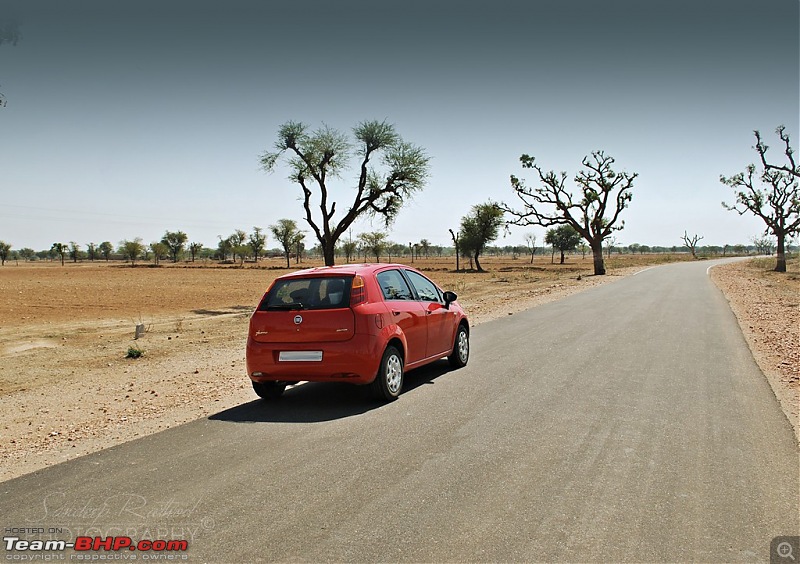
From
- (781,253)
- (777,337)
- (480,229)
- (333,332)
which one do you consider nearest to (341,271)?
(333,332)

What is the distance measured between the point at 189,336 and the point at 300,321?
28.8 ft

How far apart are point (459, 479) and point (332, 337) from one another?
9.01 feet

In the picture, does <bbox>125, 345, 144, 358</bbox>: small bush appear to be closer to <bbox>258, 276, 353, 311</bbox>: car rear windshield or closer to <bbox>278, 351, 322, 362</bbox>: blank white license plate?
<bbox>258, 276, 353, 311</bbox>: car rear windshield

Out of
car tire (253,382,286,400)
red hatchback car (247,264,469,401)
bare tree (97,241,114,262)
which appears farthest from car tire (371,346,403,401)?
bare tree (97,241,114,262)

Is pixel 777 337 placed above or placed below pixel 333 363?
below

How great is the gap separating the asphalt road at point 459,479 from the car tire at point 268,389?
0.15m

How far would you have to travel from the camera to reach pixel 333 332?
265 inches

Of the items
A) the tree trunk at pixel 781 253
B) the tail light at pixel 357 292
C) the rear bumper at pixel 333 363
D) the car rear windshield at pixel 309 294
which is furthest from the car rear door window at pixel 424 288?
the tree trunk at pixel 781 253

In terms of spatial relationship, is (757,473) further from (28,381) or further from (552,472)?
(28,381)

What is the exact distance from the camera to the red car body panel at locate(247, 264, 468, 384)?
6684 millimetres

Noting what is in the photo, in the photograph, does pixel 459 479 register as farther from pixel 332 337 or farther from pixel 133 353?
pixel 133 353

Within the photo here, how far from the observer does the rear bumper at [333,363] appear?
21.9 feet

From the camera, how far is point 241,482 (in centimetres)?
444

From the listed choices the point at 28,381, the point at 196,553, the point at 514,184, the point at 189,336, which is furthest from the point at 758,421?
the point at 514,184
